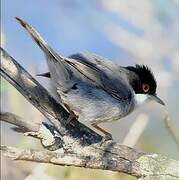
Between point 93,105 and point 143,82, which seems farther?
point 143,82

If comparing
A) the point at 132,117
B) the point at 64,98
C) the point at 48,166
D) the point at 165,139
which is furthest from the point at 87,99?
the point at 132,117

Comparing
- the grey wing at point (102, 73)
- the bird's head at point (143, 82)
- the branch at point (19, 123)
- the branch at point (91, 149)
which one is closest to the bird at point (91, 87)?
the grey wing at point (102, 73)

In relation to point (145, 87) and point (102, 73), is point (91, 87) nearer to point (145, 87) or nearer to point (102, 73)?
point (102, 73)

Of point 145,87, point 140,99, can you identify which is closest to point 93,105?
point 140,99

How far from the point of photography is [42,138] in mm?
2506

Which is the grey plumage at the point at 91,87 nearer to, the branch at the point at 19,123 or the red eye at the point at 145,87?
the red eye at the point at 145,87

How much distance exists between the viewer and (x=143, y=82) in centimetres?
374

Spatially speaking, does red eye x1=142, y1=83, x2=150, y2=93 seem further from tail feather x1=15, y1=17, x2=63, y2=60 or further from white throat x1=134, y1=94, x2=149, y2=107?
tail feather x1=15, y1=17, x2=63, y2=60

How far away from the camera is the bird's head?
3672 mm

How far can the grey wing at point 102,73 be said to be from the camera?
125 inches

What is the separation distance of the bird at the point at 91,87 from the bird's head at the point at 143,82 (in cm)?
15

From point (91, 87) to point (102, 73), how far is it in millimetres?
100

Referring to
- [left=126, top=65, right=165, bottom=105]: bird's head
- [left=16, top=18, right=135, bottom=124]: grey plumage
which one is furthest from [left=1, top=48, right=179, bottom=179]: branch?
[left=126, top=65, right=165, bottom=105]: bird's head

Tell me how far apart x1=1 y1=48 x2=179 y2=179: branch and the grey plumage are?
0.41 metres
